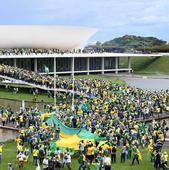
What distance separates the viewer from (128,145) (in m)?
19.5

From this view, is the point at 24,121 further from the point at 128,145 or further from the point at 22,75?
the point at 22,75

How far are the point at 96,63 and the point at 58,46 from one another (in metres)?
5.67

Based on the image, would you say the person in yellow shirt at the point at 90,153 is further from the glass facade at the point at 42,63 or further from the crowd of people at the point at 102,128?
the glass facade at the point at 42,63

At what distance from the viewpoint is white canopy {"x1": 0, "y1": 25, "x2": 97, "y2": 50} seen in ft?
208

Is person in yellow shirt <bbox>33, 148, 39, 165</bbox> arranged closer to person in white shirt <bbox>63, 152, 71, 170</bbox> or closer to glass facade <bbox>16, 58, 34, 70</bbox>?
person in white shirt <bbox>63, 152, 71, 170</bbox>

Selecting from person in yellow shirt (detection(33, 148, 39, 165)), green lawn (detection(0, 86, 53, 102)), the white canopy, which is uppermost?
the white canopy

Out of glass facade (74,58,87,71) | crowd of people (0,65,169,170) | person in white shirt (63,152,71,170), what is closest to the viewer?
person in white shirt (63,152,71,170)

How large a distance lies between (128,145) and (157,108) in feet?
38.9

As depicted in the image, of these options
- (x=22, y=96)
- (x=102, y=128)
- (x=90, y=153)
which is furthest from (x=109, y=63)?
(x=90, y=153)

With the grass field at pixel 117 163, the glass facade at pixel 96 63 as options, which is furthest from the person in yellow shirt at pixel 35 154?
the glass facade at pixel 96 63

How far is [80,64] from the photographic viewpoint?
65375 mm

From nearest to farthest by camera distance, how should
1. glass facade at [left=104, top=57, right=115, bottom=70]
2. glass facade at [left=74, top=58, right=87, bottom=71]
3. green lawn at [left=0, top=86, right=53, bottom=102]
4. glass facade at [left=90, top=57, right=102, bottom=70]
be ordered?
green lawn at [left=0, top=86, right=53, bottom=102] → glass facade at [left=74, top=58, right=87, bottom=71] → glass facade at [left=90, top=57, right=102, bottom=70] → glass facade at [left=104, top=57, right=115, bottom=70]

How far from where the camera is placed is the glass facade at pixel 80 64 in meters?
64.8

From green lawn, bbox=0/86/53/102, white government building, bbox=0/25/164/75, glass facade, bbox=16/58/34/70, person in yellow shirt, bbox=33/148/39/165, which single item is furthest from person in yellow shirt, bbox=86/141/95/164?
glass facade, bbox=16/58/34/70
